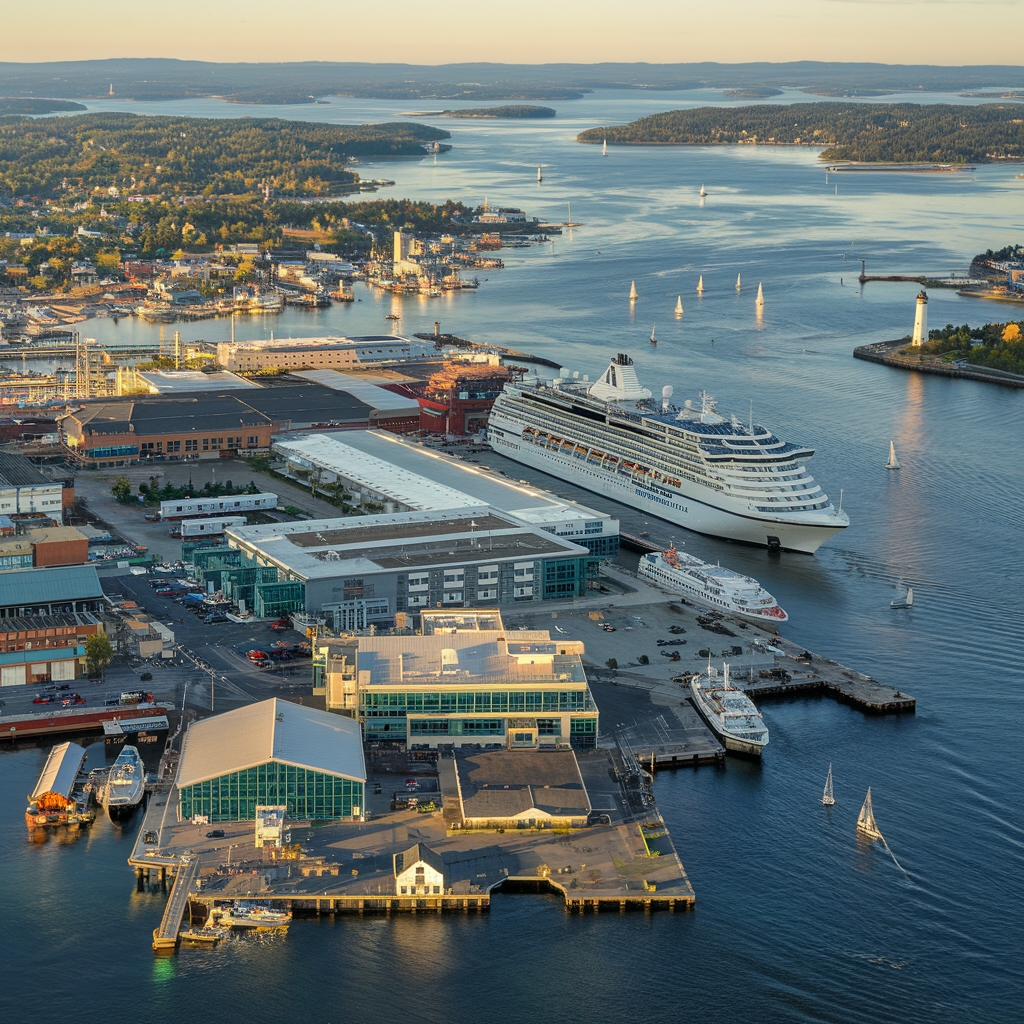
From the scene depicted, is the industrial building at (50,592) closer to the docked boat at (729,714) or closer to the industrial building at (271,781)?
the industrial building at (271,781)

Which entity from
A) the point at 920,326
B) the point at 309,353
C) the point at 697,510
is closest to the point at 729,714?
the point at 697,510

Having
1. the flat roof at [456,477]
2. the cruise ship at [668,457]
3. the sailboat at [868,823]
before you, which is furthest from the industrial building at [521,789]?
the cruise ship at [668,457]

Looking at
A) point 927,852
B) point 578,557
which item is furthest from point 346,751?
point 578,557

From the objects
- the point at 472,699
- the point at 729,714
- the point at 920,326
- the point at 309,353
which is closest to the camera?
the point at 472,699

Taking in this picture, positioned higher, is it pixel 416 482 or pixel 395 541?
pixel 395 541

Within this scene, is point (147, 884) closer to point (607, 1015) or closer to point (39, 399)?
point (607, 1015)

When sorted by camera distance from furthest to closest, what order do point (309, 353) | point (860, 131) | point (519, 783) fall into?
point (860, 131)
point (309, 353)
point (519, 783)

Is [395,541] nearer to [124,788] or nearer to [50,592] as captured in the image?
[50,592]
